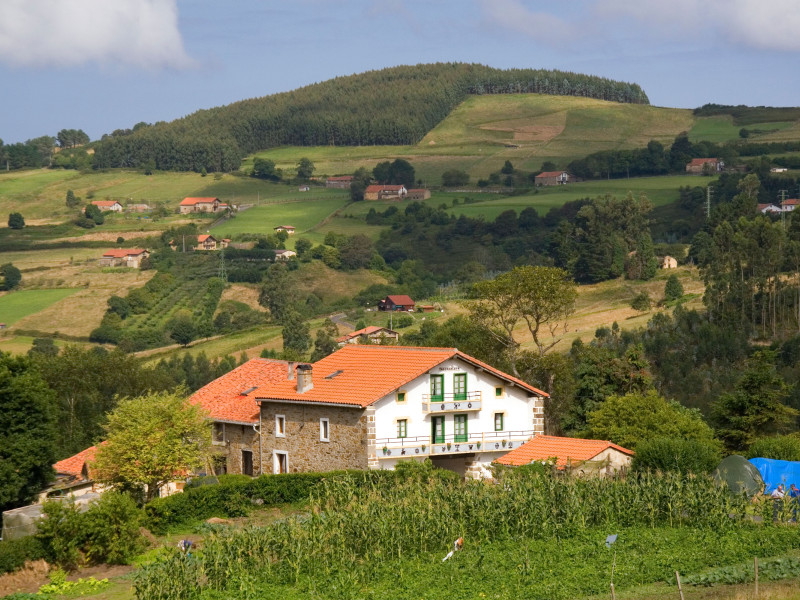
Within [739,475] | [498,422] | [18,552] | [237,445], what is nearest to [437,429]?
[498,422]

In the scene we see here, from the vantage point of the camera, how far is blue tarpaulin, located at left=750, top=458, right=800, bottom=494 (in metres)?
40.6

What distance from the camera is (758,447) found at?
44594 mm

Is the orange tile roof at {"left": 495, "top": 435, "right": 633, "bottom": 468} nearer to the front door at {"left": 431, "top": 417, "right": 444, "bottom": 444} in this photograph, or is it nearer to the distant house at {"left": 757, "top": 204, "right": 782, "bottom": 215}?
the front door at {"left": 431, "top": 417, "right": 444, "bottom": 444}

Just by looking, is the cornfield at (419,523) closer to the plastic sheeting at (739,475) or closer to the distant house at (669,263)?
the plastic sheeting at (739,475)

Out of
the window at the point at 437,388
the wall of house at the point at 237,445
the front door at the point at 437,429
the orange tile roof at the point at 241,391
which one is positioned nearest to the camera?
the front door at the point at 437,429

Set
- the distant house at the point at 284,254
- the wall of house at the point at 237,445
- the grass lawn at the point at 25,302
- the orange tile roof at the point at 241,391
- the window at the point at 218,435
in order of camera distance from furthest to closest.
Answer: the distant house at the point at 284,254, the grass lawn at the point at 25,302, the window at the point at 218,435, the orange tile roof at the point at 241,391, the wall of house at the point at 237,445

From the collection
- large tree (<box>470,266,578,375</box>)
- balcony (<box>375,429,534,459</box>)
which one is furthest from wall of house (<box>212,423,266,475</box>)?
large tree (<box>470,266,578,375</box>)

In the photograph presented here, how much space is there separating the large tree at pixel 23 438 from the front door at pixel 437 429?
16.2 meters

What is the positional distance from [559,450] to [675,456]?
5.19 meters

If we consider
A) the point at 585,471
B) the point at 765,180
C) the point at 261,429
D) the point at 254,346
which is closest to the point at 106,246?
the point at 254,346

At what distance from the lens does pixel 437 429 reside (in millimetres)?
51188

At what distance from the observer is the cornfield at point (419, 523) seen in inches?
1165

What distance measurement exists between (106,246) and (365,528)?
6725 inches

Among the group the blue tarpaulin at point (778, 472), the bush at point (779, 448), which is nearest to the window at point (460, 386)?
the bush at point (779, 448)
